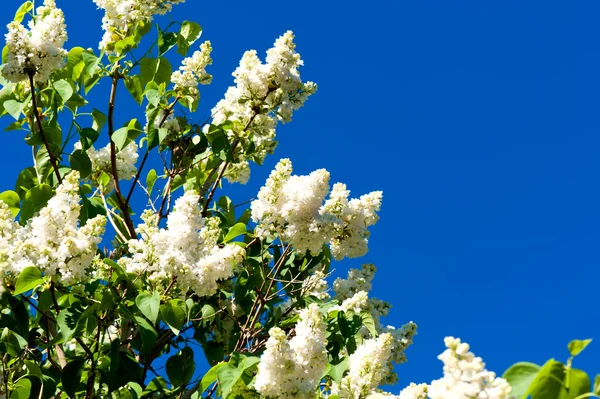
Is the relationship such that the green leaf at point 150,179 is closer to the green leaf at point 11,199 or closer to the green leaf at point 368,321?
the green leaf at point 11,199

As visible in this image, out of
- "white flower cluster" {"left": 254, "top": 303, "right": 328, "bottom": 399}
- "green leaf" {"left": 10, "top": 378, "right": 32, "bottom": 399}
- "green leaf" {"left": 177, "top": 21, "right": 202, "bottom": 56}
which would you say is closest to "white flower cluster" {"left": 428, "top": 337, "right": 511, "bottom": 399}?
"white flower cluster" {"left": 254, "top": 303, "right": 328, "bottom": 399}

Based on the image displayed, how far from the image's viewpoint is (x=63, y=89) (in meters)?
4.46

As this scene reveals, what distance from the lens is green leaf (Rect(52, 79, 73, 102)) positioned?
442 cm

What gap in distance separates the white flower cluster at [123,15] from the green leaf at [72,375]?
2049mm

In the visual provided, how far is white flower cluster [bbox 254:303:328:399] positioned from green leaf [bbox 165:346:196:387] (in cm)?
139

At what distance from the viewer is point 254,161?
5641 millimetres

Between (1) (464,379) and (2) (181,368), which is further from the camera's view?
(2) (181,368)

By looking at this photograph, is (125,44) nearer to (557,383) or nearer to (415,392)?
(415,392)

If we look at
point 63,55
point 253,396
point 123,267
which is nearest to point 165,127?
point 63,55

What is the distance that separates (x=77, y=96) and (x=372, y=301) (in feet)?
8.21

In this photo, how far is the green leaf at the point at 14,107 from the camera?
4539mm

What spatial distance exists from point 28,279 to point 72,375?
0.79m

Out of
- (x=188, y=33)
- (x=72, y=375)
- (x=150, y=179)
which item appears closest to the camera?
(x=72, y=375)

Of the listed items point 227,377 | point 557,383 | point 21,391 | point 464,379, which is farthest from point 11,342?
point 557,383
